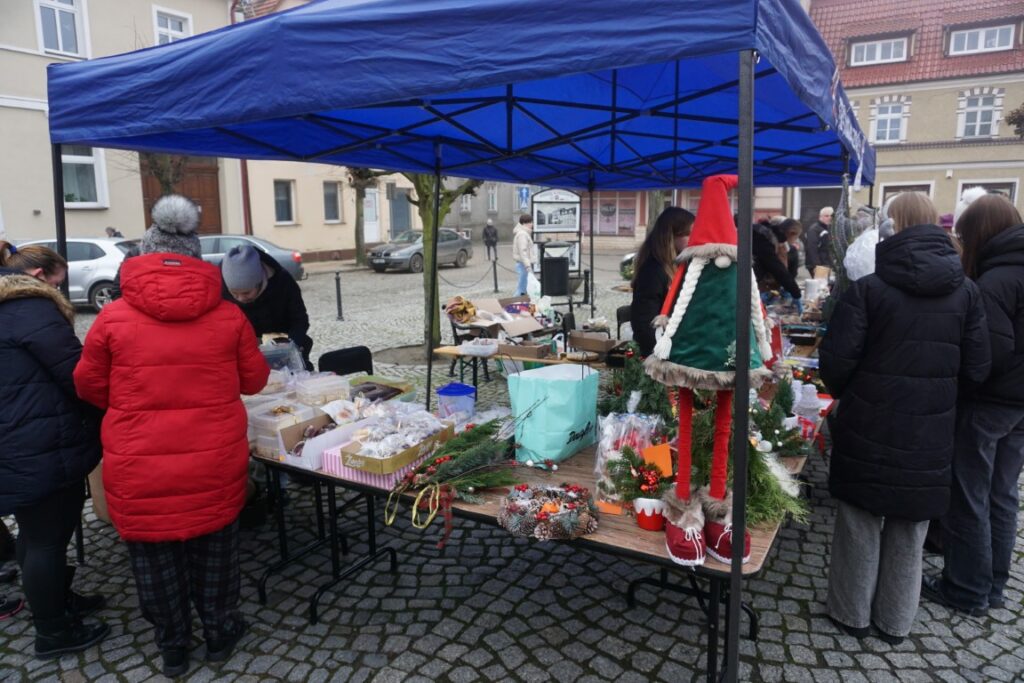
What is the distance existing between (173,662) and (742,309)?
2.56 metres

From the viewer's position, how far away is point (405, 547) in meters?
3.71

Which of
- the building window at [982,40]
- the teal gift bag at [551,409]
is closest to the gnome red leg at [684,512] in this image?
the teal gift bag at [551,409]

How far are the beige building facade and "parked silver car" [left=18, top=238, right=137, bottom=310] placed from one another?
297 centimetres

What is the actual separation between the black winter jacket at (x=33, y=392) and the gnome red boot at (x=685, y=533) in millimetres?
2328

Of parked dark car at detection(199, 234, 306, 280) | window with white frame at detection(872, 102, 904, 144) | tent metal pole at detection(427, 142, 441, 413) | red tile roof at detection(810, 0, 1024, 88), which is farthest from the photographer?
window with white frame at detection(872, 102, 904, 144)

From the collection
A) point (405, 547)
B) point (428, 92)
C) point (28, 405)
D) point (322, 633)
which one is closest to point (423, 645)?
point (322, 633)

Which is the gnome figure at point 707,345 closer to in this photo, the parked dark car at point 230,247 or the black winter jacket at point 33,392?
the black winter jacket at point 33,392

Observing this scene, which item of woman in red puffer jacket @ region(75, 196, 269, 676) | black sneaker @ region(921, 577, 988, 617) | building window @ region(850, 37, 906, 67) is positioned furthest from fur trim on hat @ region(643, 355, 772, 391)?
building window @ region(850, 37, 906, 67)

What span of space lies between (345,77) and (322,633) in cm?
232

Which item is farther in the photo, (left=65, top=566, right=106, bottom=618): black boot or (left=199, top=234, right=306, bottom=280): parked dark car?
(left=199, top=234, right=306, bottom=280): parked dark car

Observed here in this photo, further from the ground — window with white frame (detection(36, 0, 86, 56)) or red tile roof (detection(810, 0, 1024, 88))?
red tile roof (detection(810, 0, 1024, 88))

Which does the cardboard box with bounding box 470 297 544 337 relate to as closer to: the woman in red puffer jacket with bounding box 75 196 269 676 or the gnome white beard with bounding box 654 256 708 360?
the woman in red puffer jacket with bounding box 75 196 269 676

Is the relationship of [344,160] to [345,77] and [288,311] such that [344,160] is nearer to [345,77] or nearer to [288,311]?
[288,311]

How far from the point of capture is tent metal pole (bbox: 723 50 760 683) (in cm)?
183
